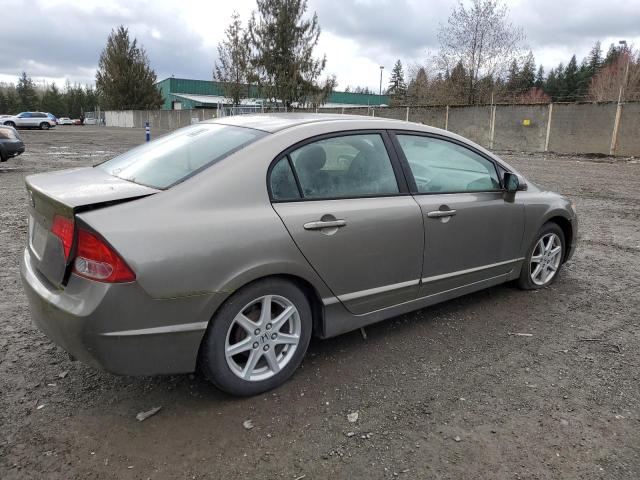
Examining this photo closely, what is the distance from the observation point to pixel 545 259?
459cm

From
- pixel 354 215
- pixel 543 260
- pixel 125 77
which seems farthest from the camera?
pixel 125 77

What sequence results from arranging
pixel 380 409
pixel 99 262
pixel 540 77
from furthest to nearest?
pixel 540 77, pixel 380 409, pixel 99 262

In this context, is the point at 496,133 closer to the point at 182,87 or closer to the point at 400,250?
the point at 400,250

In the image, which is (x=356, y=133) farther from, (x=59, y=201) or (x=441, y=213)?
(x=59, y=201)

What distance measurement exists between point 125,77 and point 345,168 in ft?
198

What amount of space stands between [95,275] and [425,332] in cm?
236

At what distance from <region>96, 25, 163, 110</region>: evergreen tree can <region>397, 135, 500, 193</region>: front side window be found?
59.2 metres

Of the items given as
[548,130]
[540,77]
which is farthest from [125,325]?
[540,77]

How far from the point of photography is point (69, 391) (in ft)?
9.31

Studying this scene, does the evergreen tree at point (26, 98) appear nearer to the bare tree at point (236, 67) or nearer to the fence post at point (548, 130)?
the bare tree at point (236, 67)

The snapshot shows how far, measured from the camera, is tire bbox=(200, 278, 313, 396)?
8.53 ft

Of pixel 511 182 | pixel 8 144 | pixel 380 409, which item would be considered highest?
pixel 511 182

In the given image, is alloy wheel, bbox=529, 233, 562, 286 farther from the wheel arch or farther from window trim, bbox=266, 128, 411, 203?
window trim, bbox=266, 128, 411, 203

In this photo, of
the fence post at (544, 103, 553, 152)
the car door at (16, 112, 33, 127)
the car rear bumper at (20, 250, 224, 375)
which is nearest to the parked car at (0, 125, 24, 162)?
the car rear bumper at (20, 250, 224, 375)
